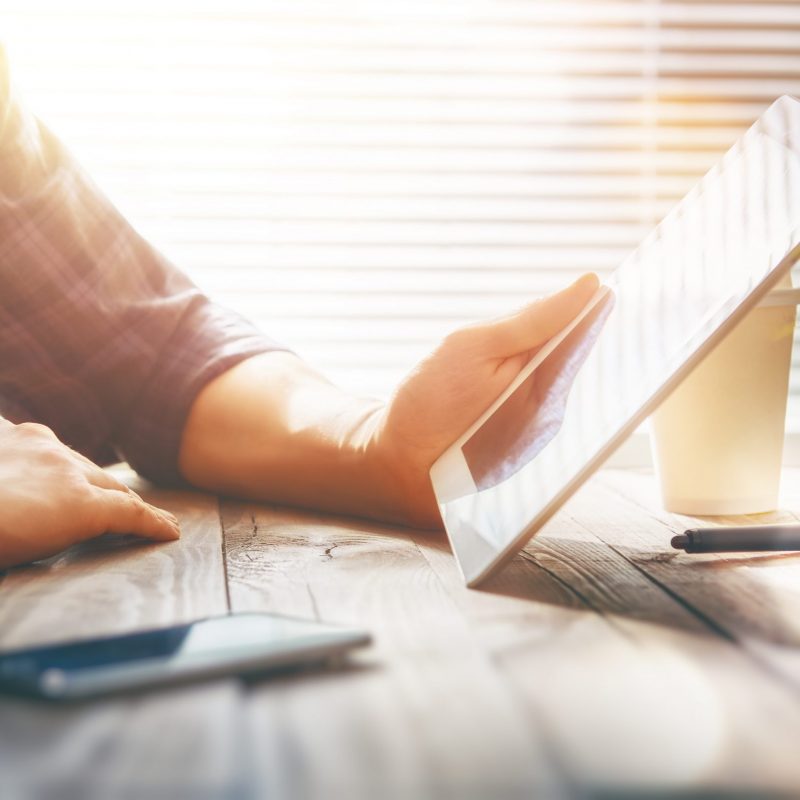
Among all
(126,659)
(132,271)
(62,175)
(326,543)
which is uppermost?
(62,175)

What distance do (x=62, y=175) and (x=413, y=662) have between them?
3.06ft

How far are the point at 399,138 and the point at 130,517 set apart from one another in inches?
42.8

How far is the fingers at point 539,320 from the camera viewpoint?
2.68ft

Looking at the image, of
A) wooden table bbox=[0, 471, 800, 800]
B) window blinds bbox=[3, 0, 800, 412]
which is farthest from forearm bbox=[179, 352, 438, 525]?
window blinds bbox=[3, 0, 800, 412]

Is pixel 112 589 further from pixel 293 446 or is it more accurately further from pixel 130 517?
pixel 293 446

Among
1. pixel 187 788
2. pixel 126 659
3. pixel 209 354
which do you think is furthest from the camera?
pixel 209 354

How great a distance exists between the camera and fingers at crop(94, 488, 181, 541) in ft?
2.68

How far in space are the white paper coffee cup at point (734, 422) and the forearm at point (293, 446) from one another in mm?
291

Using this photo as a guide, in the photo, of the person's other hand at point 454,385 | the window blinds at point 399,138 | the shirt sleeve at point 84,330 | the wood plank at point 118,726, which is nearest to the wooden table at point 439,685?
the wood plank at point 118,726

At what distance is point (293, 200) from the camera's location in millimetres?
1721

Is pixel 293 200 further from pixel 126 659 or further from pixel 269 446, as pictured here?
pixel 126 659

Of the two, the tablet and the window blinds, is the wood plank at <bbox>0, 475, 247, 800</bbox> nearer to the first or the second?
the tablet

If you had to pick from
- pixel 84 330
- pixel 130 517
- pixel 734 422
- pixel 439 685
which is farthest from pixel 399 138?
pixel 439 685

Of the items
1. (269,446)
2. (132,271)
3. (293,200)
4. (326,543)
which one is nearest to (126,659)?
(326,543)
